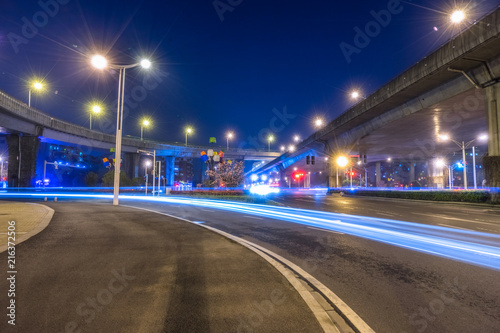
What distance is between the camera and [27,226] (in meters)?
11.4

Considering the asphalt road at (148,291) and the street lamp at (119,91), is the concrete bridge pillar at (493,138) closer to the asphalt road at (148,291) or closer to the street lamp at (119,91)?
the asphalt road at (148,291)

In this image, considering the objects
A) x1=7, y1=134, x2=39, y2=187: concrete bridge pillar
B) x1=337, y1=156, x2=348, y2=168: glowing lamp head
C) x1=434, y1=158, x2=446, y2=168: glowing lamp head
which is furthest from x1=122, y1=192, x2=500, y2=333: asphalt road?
x1=434, y1=158, x2=446, y2=168: glowing lamp head

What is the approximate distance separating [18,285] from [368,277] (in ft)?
21.1

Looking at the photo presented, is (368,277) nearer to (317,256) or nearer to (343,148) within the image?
(317,256)

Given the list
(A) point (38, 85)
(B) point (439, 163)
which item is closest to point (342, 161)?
(B) point (439, 163)

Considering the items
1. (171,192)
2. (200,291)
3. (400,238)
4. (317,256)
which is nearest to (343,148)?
(171,192)

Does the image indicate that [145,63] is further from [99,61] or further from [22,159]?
[22,159]

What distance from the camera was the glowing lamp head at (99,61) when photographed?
19.8 meters

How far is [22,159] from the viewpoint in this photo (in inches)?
1660

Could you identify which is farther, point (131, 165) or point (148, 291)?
point (131, 165)

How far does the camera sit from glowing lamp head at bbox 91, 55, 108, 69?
19.8 metres

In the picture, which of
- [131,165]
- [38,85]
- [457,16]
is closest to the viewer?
[457,16]

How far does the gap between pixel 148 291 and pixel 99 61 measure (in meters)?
19.5

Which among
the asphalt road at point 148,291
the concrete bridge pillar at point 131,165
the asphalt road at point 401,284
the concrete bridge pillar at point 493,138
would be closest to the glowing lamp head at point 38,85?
the concrete bridge pillar at point 131,165
